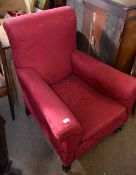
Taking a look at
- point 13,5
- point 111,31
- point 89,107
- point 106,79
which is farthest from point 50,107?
point 13,5

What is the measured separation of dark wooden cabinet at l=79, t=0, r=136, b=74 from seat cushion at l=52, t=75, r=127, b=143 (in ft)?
1.14

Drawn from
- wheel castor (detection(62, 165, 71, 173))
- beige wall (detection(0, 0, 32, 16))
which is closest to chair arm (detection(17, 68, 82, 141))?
wheel castor (detection(62, 165, 71, 173))

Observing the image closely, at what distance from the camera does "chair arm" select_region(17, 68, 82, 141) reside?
1.01m

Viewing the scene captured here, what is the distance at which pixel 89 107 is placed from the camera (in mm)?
1368

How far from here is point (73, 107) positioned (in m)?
1.37

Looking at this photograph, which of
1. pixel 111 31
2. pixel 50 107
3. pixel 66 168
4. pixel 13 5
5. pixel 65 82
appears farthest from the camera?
pixel 13 5

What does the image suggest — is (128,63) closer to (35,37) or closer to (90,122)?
(90,122)

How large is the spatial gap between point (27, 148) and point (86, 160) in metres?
0.48

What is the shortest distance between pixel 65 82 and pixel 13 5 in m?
0.96

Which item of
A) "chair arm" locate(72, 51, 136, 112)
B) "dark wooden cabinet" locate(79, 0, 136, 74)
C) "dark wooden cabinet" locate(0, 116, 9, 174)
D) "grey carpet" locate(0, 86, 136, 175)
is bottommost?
"grey carpet" locate(0, 86, 136, 175)

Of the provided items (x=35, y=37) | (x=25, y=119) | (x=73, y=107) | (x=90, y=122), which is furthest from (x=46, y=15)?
(x=25, y=119)

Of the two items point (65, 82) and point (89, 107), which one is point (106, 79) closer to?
point (89, 107)

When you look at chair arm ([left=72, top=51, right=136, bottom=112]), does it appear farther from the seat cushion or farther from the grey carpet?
the grey carpet

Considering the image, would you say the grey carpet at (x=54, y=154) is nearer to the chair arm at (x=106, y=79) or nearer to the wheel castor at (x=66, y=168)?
the wheel castor at (x=66, y=168)
